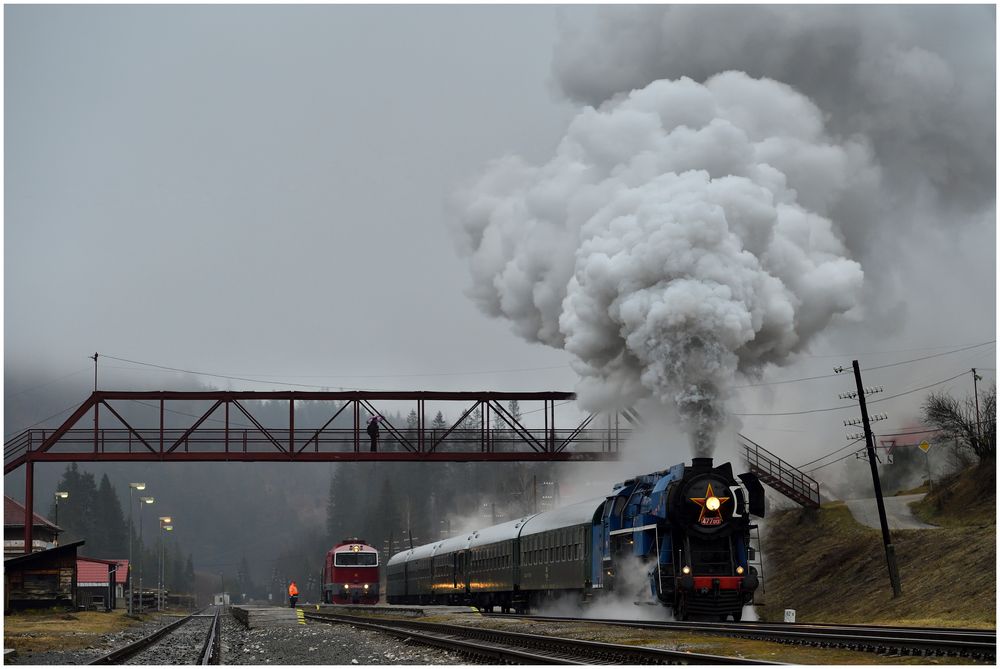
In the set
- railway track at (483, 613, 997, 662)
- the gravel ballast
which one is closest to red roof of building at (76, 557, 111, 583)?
the gravel ballast

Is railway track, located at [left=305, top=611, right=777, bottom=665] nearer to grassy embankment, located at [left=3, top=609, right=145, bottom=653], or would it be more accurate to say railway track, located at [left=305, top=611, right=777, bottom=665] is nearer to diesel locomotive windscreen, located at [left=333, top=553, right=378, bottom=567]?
grassy embankment, located at [left=3, top=609, right=145, bottom=653]

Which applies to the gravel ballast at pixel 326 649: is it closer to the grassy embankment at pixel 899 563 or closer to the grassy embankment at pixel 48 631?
the grassy embankment at pixel 48 631

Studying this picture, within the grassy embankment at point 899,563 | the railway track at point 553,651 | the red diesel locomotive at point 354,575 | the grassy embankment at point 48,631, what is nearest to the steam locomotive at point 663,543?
the railway track at point 553,651

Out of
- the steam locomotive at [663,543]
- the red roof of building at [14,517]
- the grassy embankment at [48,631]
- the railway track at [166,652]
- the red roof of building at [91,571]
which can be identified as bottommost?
the railway track at [166,652]

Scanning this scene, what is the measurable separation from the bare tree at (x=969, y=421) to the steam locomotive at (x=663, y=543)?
1697 cm

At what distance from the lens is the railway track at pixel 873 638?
14523 millimetres

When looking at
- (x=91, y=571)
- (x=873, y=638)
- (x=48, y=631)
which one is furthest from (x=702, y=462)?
(x=91, y=571)

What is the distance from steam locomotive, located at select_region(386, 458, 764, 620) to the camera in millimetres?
23969

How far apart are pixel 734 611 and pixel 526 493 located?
8001 centimetres

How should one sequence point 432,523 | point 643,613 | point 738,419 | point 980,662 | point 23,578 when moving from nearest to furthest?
point 980,662 → point 643,613 → point 738,419 → point 23,578 → point 432,523

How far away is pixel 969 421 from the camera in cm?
4578

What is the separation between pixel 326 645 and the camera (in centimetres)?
2339

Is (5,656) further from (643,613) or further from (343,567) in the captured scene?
(343,567)

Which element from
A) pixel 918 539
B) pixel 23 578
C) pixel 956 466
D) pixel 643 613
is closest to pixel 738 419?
pixel 643 613
